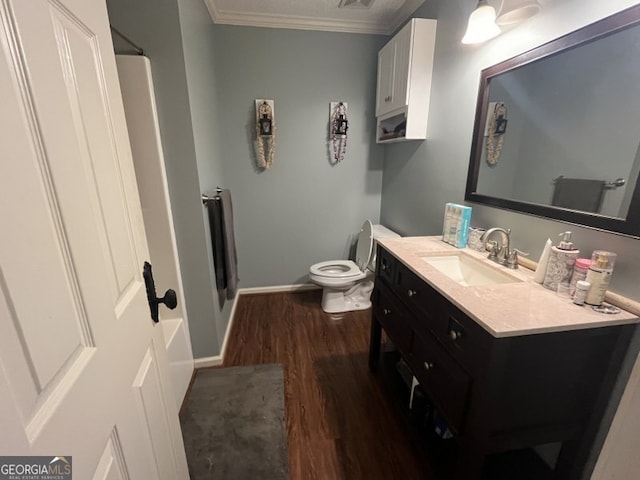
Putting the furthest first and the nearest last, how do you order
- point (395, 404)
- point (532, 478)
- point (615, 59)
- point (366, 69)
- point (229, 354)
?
point (366, 69) < point (229, 354) < point (395, 404) < point (532, 478) < point (615, 59)

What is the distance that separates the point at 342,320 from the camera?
258 centimetres

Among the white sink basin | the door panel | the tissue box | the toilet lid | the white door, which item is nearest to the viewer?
the white door

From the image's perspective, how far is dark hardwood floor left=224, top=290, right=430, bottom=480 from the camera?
4.55 feet

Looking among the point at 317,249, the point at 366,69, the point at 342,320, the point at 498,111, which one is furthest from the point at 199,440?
the point at 366,69

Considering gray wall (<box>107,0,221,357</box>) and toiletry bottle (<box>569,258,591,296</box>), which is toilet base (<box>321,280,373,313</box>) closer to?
gray wall (<box>107,0,221,357</box>)

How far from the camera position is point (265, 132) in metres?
2.56

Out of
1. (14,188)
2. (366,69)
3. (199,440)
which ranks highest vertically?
(366,69)

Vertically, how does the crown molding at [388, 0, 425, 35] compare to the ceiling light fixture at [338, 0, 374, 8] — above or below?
below

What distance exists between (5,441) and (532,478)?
174cm

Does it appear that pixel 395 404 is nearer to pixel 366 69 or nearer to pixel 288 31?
pixel 366 69

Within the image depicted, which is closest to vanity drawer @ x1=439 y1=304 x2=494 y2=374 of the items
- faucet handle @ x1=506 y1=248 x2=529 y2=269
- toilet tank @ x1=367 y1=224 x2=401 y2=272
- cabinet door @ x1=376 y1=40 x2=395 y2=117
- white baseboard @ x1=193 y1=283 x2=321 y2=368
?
faucet handle @ x1=506 y1=248 x2=529 y2=269

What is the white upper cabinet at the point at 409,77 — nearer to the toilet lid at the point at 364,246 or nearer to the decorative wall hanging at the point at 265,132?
the toilet lid at the point at 364,246

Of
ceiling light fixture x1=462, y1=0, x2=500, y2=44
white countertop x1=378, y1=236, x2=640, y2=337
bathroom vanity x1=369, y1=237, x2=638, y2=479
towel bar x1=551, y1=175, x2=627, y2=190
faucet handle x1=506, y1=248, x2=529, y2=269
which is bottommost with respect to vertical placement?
bathroom vanity x1=369, y1=237, x2=638, y2=479

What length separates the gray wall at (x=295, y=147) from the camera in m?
2.48
